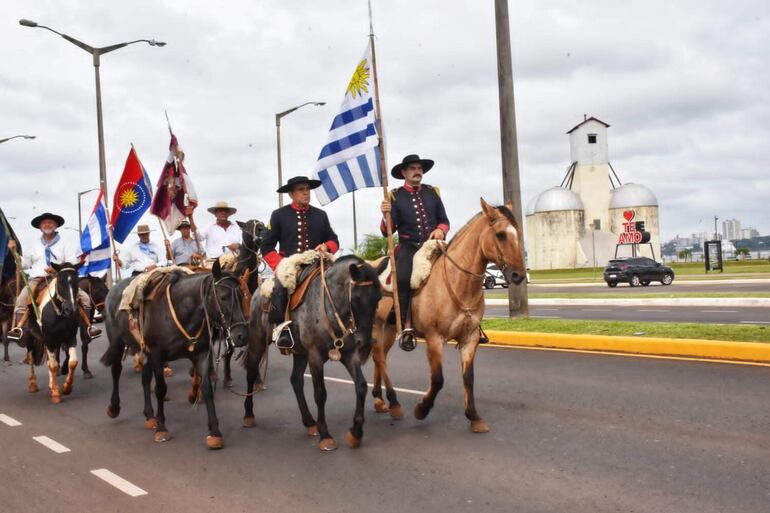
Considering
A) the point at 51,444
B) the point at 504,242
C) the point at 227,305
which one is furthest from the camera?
the point at 51,444

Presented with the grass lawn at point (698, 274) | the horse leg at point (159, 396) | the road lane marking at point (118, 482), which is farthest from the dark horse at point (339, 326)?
the grass lawn at point (698, 274)

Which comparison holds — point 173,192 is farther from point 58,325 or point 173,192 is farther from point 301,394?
point 301,394

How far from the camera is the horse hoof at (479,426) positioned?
7.62 metres

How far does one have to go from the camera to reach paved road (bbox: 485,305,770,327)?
1856cm

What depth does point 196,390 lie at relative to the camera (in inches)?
391

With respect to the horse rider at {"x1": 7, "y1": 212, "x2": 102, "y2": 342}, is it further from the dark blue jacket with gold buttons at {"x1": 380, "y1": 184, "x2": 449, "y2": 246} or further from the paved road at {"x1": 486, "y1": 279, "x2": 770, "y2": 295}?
the paved road at {"x1": 486, "y1": 279, "x2": 770, "y2": 295}

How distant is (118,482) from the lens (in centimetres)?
649

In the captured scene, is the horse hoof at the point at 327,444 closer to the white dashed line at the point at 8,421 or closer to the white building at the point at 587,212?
the white dashed line at the point at 8,421

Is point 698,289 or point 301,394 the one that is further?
point 698,289

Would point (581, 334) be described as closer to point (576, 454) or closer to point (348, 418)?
point (348, 418)

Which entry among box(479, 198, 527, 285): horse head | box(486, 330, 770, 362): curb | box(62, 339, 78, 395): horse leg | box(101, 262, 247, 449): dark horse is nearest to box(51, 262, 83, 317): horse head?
box(62, 339, 78, 395): horse leg

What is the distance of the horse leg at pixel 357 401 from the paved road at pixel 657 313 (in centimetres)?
1291

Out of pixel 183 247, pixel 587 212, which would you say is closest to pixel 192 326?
pixel 183 247

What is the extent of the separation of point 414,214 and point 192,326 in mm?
2926
